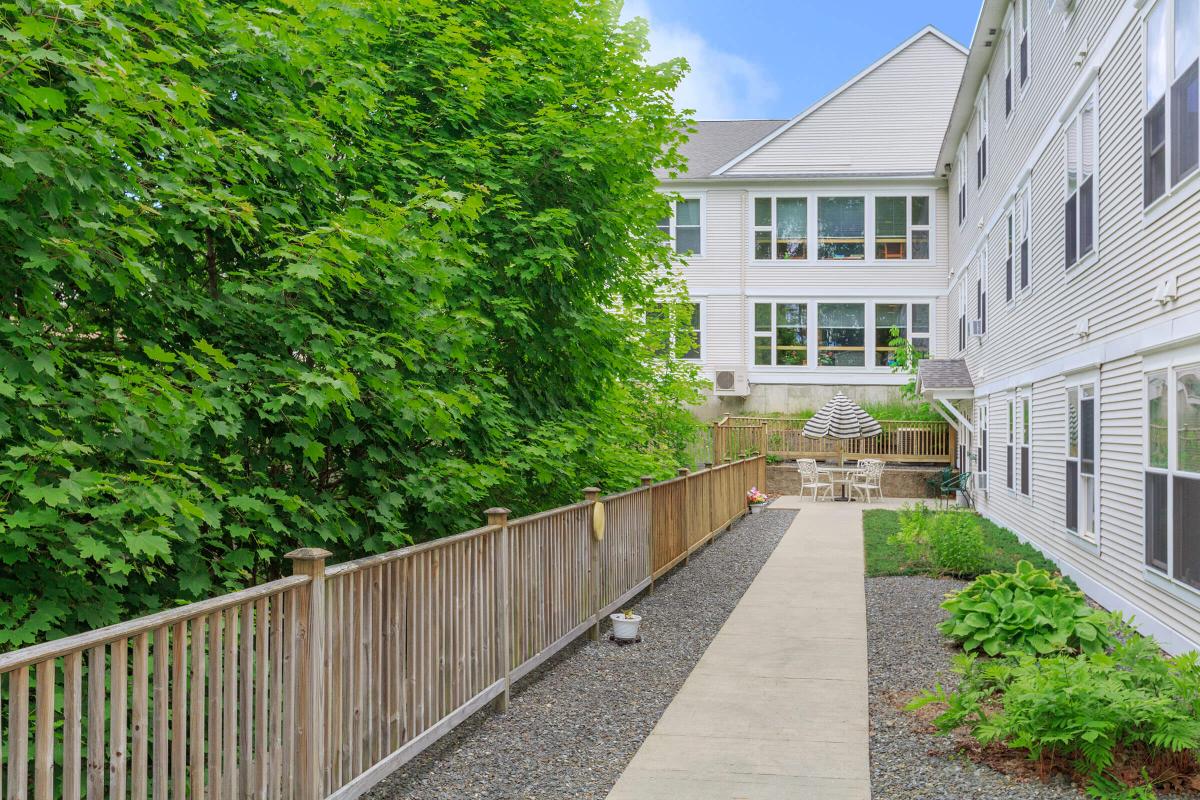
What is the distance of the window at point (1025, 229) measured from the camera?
13086 mm

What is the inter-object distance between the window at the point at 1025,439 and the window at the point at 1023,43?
446cm

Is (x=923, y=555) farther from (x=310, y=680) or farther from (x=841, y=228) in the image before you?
(x=841, y=228)

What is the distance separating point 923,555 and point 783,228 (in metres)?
17.1

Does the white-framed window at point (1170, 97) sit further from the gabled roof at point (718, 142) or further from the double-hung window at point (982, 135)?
the gabled roof at point (718, 142)

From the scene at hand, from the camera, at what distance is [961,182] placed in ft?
72.4

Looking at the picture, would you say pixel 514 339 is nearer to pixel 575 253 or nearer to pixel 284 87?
pixel 575 253

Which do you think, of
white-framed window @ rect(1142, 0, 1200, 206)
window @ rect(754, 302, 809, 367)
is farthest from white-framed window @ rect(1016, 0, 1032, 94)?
window @ rect(754, 302, 809, 367)

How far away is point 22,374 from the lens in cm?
337

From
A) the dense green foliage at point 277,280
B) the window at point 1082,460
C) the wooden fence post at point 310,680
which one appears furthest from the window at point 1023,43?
the wooden fence post at point 310,680

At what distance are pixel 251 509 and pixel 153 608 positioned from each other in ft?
1.89

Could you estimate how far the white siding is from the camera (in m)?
26.7

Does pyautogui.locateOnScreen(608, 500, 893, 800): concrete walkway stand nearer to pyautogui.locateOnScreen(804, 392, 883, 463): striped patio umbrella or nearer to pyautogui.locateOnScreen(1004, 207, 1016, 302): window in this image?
pyautogui.locateOnScreen(1004, 207, 1016, 302): window

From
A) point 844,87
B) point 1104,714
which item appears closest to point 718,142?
point 844,87

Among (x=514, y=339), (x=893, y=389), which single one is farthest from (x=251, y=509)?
(x=893, y=389)
